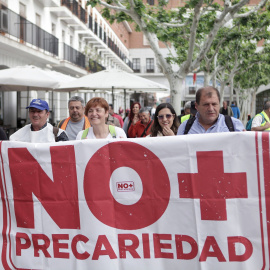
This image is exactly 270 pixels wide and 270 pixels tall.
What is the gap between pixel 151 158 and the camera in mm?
3447

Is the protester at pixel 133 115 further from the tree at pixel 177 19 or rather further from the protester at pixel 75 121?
the tree at pixel 177 19

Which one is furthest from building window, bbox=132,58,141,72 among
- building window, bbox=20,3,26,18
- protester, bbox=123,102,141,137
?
protester, bbox=123,102,141,137

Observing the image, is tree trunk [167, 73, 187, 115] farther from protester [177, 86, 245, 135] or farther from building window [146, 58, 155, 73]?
building window [146, 58, 155, 73]

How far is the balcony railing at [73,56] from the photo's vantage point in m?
30.4

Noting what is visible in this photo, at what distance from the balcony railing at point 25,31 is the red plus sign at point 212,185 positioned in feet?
55.4

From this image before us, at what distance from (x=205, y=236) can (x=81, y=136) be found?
2.12m

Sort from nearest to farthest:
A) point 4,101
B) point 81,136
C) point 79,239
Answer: point 79,239 → point 81,136 → point 4,101

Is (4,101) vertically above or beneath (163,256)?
above

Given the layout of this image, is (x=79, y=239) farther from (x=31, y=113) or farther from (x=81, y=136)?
(x=31, y=113)

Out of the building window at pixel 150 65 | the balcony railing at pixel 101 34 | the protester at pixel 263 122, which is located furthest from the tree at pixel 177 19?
the building window at pixel 150 65

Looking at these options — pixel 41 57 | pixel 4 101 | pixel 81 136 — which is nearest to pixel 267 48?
pixel 41 57

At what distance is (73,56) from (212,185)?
97.9ft

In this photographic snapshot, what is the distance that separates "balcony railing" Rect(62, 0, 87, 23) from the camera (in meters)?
28.7

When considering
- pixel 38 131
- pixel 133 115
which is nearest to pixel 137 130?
pixel 133 115
